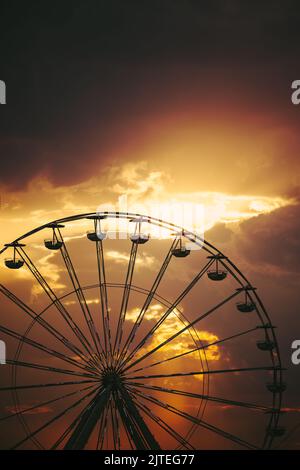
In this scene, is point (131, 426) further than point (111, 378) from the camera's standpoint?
No

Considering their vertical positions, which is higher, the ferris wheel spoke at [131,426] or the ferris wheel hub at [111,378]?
the ferris wheel hub at [111,378]

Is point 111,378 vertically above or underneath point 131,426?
above

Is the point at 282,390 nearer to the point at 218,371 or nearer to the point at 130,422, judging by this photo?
the point at 218,371

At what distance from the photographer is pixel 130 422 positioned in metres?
43.0

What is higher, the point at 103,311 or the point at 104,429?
the point at 103,311

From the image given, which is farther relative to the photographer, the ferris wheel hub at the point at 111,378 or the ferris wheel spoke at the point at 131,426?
the ferris wheel hub at the point at 111,378

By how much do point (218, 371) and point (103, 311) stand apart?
625 centimetres

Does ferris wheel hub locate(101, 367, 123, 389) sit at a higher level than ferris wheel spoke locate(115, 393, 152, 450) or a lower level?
higher

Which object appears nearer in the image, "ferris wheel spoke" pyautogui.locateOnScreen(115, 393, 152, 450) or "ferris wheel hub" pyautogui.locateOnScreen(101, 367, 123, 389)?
"ferris wheel spoke" pyautogui.locateOnScreen(115, 393, 152, 450)
